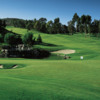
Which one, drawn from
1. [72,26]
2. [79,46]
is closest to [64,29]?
[72,26]

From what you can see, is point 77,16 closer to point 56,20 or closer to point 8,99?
point 56,20

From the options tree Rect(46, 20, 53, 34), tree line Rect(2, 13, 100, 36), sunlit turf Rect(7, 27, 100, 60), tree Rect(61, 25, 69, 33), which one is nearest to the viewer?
sunlit turf Rect(7, 27, 100, 60)

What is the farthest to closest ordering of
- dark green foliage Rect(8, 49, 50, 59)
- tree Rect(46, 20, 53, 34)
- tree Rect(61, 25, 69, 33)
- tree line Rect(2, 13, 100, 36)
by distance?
1. tree Rect(61, 25, 69, 33)
2. tree Rect(46, 20, 53, 34)
3. tree line Rect(2, 13, 100, 36)
4. dark green foliage Rect(8, 49, 50, 59)

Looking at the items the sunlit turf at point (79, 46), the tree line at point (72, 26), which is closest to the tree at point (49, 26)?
the tree line at point (72, 26)

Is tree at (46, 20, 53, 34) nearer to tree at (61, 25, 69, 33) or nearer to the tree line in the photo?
the tree line

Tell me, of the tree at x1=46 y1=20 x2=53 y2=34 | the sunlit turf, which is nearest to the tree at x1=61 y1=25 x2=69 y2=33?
the tree at x1=46 y1=20 x2=53 y2=34

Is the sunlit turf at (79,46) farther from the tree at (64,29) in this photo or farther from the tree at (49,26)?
the tree at (64,29)

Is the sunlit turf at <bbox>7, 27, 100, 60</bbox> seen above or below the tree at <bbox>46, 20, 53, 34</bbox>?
below

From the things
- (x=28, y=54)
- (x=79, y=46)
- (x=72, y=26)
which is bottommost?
(x=28, y=54)

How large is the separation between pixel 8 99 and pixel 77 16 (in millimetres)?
102820

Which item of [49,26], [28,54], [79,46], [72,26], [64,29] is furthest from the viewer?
[64,29]

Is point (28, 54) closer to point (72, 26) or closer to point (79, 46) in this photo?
point (79, 46)

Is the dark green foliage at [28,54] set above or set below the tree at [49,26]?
below

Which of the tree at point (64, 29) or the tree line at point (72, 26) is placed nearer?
the tree line at point (72, 26)
